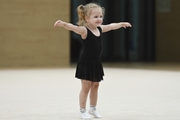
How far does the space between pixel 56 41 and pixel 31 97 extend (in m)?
10.4

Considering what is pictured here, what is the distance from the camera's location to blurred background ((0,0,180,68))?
16828 millimetres

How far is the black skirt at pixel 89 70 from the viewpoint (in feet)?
16.7

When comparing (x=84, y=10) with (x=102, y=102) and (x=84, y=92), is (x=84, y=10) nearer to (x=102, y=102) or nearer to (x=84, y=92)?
(x=84, y=92)

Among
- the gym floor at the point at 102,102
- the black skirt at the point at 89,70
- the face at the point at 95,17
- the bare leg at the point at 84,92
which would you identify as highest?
the face at the point at 95,17

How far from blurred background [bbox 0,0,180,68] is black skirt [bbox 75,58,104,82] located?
11.9 metres

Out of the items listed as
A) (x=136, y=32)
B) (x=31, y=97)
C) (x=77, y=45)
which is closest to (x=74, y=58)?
(x=77, y=45)

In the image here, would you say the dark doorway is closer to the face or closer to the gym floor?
the gym floor

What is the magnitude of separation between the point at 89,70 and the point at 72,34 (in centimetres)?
1647

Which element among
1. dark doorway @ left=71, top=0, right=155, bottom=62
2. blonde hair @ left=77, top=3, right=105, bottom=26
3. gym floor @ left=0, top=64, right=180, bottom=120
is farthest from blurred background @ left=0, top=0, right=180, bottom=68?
blonde hair @ left=77, top=3, right=105, bottom=26

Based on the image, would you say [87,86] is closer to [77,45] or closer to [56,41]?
[56,41]

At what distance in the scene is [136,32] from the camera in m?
22.8

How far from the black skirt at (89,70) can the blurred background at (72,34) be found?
11.9 metres

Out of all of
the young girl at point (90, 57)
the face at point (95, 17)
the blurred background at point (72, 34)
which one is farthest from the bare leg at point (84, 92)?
the blurred background at point (72, 34)

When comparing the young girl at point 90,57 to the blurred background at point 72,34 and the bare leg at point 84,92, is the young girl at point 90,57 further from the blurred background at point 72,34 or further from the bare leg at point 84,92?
the blurred background at point 72,34
